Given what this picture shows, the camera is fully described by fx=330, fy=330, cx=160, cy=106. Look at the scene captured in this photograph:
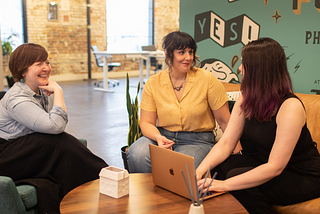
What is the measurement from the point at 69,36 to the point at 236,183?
30.7 ft

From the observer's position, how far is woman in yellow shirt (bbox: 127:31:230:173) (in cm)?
224

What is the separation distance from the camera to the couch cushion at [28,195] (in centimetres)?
174

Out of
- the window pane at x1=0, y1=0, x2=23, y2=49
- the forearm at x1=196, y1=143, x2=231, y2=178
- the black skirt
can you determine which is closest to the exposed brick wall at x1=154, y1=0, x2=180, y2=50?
the window pane at x1=0, y1=0, x2=23, y2=49

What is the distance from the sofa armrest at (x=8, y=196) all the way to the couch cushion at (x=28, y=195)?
6 cm

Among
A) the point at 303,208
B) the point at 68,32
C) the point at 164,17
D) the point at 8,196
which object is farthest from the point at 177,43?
the point at 164,17

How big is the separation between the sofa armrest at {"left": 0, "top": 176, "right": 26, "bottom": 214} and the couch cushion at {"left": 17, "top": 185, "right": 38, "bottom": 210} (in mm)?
56

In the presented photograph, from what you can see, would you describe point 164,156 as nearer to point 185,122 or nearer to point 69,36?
point 185,122

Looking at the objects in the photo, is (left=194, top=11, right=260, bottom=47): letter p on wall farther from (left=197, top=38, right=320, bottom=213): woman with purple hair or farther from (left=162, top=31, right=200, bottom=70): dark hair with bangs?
(left=197, top=38, right=320, bottom=213): woman with purple hair

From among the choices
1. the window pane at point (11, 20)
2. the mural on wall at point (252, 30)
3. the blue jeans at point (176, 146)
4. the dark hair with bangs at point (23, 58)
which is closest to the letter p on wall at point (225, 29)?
the mural on wall at point (252, 30)

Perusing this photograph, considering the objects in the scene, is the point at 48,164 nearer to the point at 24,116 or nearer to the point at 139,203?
the point at 24,116

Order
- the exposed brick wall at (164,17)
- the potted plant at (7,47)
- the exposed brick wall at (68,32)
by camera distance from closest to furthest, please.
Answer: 1. the potted plant at (7,47)
2. the exposed brick wall at (68,32)
3. the exposed brick wall at (164,17)

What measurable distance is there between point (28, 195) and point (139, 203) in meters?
0.68

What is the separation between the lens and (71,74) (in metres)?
10.3

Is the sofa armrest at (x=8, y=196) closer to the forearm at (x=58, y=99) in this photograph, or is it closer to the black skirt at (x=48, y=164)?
the black skirt at (x=48, y=164)
